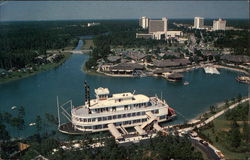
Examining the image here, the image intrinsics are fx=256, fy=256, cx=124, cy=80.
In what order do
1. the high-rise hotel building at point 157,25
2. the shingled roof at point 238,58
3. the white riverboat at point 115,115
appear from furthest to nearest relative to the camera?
1. the high-rise hotel building at point 157,25
2. the shingled roof at point 238,58
3. the white riverboat at point 115,115

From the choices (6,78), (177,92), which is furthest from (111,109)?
(6,78)

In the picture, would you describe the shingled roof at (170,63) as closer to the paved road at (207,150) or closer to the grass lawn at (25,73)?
the grass lawn at (25,73)

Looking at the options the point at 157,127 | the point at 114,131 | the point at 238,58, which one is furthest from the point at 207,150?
the point at 238,58

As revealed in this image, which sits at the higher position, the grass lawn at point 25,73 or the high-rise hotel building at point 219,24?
the high-rise hotel building at point 219,24

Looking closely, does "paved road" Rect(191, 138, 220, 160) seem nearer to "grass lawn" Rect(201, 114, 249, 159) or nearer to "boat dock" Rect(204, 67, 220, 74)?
"grass lawn" Rect(201, 114, 249, 159)

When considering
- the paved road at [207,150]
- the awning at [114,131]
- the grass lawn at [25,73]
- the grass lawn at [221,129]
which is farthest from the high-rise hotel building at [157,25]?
the paved road at [207,150]

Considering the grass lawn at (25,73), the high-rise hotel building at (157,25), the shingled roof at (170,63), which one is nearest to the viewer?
the grass lawn at (25,73)

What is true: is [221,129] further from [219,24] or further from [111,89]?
[219,24]
